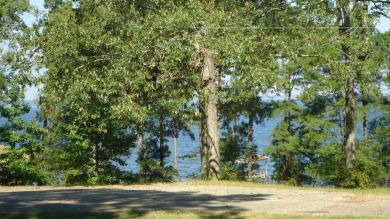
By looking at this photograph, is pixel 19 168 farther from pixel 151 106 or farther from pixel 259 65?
pixel 259 65

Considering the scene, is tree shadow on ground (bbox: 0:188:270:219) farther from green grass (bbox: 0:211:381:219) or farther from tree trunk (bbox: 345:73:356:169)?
tree trunk (bbox: 345:73:356:169)

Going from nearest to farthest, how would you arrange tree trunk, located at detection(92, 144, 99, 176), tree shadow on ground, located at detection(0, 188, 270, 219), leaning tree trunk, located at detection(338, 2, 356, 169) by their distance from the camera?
tree shadow on ground, located at detection(0, 188, 270, 219)
leaning tree trunk, located at detection(338, 2, 356, 169)
tree trunk, located at detection(92, 144, 99, 176)

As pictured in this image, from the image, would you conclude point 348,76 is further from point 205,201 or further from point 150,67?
point 205,201

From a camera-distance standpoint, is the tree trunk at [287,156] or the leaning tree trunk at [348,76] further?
the tree trunk at [287,156]

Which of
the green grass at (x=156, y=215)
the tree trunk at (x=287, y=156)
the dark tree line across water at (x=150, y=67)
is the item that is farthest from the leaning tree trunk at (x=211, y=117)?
the tree trunk at (x=287, y=156)

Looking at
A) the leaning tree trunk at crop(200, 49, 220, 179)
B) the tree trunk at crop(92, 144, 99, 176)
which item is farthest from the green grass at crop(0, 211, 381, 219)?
the tree trunk at crop(92, 144, 99, 176)

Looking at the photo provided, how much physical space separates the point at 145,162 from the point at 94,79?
10961 millimetres

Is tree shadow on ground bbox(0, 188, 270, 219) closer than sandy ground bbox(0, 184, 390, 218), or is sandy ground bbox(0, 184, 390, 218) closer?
tree shadow on ground bbox(0, 188, 270, 219)

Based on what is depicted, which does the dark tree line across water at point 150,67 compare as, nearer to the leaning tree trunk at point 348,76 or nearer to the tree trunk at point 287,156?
the leaning tree trunk at point 348,76

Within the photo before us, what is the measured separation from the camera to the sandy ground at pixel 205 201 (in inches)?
488

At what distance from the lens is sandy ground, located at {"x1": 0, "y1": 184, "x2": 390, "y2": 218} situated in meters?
12.4

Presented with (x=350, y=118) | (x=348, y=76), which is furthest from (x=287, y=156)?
(x=348, y=76)

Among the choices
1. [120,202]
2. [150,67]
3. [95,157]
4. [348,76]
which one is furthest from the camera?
[95,157]

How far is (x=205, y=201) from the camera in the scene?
1401cm
